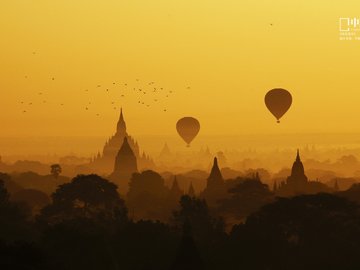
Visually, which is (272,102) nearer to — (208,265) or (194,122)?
(194,122)

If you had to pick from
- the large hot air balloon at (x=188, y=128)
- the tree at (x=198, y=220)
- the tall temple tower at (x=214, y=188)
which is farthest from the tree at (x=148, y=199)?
the large hot air balloon at (x=188, y=128)

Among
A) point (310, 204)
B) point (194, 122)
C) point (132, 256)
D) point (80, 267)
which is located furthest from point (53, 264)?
point (194, 122)

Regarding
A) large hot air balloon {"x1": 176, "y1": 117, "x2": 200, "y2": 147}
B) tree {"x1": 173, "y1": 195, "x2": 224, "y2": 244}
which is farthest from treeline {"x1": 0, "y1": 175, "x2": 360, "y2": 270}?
large hot air balloon {"x1": 176, "y1": 117, "x2": 200, "y2": 147}

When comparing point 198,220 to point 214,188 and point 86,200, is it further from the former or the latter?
point 214,188

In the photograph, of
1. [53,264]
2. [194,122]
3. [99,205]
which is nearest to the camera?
[53,264]

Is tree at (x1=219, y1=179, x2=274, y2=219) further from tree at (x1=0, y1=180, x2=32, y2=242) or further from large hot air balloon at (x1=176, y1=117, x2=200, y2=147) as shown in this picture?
large hot air balloon at (x1=176, y1=117, x2=200, y2=147)
